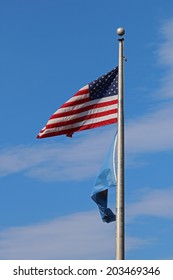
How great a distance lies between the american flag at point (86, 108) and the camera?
33094 millimetres

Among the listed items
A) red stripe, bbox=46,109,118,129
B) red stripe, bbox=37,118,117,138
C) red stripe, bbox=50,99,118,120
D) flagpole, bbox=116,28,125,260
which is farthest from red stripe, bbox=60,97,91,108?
flagpole, bbox=116,28,125,260

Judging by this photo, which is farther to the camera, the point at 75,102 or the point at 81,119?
the point at 75,102

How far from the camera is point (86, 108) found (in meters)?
33.4

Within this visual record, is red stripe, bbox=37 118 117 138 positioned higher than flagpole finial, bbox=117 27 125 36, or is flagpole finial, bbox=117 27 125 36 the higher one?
flagpole finial, bbox=117 27 125 36

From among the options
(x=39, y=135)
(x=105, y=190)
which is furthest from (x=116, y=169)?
(x=39, y=135)

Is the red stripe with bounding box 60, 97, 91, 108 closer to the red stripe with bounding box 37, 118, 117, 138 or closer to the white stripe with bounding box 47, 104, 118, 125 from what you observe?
the white stripe with bounding box 47, 104, 118, 125

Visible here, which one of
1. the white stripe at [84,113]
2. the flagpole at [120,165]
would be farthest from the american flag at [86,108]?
the flagpole at [120,165]

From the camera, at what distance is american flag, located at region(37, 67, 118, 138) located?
3309cm

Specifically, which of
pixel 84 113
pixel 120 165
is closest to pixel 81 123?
pixel 84 113

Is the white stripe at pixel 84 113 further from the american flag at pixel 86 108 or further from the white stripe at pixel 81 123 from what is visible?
the white stripe at pixel 81 123

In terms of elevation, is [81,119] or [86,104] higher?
[86,104]

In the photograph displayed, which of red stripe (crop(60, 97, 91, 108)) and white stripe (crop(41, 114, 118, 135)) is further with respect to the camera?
red stripe (crop(60, 97, 91, 108))

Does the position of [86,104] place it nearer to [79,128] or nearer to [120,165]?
[79,128]
